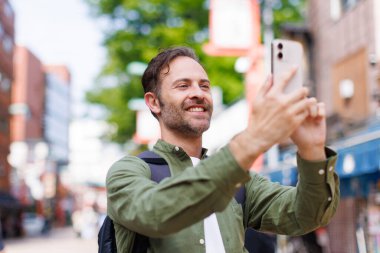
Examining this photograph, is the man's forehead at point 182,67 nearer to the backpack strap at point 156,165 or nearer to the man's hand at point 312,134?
the backpack strap at point 156,165

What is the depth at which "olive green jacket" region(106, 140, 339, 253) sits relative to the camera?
1.56 m

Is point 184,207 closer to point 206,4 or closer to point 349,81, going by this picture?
point 349,81

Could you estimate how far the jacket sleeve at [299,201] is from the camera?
1.84 m

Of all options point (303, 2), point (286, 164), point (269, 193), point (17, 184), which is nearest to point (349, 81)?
point (286, 164)

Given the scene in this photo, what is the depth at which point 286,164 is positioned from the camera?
36.6 ft

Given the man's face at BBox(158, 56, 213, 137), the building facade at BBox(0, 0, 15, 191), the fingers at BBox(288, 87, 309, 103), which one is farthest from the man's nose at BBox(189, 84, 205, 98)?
the building facade at BBox(0, 0, 15, 191)

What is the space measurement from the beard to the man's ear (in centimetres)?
5

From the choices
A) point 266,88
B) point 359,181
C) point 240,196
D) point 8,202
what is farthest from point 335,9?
point 8,202

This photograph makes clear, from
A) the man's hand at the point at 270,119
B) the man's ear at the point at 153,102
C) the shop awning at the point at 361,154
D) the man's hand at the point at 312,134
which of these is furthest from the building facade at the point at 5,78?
the man's hand at the point at 270,119

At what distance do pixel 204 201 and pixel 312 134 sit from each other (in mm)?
406

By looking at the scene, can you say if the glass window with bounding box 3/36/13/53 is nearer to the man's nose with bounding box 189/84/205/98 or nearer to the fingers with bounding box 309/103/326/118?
the man's nose with bounding box 189/84/205/98

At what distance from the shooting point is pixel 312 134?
69.0 inches

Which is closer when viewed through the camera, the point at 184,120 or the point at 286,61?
the point at 286,61

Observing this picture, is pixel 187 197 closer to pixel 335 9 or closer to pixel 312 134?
pixel 312 134
